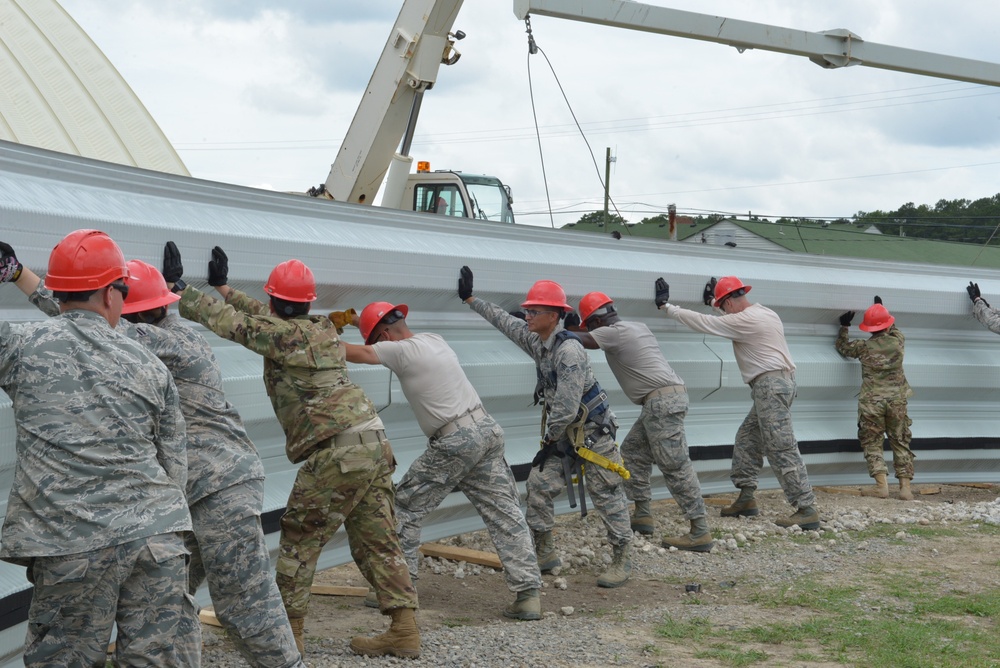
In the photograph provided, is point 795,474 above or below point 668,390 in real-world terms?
below

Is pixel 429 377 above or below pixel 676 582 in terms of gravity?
above

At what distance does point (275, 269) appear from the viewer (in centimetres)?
434

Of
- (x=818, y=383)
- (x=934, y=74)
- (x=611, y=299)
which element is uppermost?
(x=934, y=74)

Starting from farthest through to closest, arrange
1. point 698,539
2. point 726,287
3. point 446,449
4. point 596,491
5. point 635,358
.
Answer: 1. point 726,287
2. point 698,539
3. point 635,358
4. point 596,491
5. point 446,449

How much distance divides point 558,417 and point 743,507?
2.48 meters

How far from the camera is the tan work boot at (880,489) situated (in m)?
7.92

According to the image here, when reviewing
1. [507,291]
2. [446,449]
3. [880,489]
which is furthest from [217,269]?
[880,489]

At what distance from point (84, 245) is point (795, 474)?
17.7ft

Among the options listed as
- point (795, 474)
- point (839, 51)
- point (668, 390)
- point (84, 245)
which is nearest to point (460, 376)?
point (668, 390)

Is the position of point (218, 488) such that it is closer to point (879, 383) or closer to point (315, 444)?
point (315, 444)

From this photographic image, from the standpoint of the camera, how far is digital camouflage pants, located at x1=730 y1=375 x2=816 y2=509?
699cm

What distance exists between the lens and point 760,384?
7004 mm

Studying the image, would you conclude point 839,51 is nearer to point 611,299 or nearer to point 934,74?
point 934,74

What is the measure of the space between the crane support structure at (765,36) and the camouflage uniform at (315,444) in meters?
4.43
